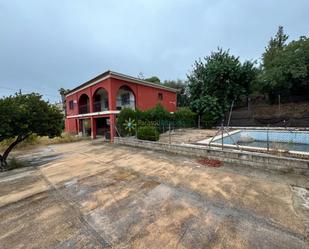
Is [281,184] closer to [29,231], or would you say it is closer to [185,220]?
[185,220]

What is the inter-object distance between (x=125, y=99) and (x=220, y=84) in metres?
11.5

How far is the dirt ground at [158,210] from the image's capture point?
8.07 ft

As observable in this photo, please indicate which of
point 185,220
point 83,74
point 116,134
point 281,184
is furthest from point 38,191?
point 83,74

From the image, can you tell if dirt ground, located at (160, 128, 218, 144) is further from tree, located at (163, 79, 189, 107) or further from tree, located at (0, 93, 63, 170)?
tree, located at (163, 79, 189, 107)

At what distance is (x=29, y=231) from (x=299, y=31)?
105 ft

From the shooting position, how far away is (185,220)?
9.45 ft

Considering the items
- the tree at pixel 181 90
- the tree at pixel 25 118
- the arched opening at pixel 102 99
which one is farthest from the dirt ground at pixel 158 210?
the tree at pixel 181 90

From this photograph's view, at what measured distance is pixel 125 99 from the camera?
1653 cm

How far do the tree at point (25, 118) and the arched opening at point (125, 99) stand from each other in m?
7.57

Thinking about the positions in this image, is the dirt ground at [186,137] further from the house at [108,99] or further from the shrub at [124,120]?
the house at [108,99]

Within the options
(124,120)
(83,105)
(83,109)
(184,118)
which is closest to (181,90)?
(184,118)

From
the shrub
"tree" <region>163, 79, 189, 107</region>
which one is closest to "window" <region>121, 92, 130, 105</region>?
the shrub

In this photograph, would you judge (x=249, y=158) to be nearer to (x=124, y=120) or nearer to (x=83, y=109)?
(x=124, y=120)

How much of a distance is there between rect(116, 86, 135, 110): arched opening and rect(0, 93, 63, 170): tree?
7.57 metres
